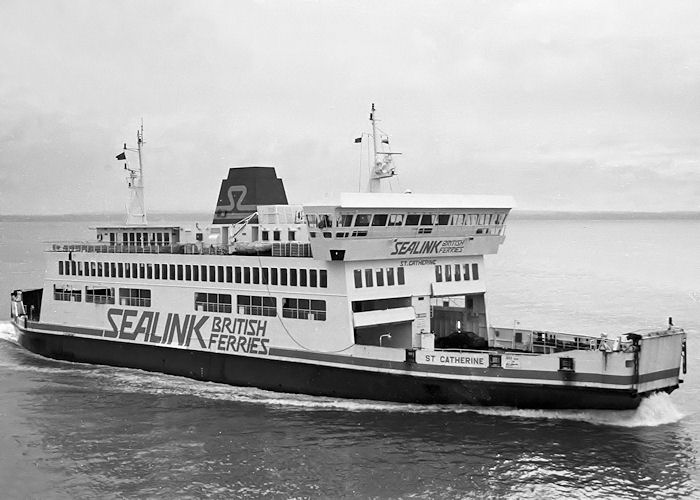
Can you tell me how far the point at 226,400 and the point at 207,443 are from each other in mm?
4094

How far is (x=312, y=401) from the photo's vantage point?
2633cm

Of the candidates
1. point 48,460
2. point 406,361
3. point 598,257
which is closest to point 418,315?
point 406,361

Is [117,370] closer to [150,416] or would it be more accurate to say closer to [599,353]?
[150,416]

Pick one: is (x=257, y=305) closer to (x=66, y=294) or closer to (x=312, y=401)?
(x=312, y=401)

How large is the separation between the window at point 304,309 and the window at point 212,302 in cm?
276

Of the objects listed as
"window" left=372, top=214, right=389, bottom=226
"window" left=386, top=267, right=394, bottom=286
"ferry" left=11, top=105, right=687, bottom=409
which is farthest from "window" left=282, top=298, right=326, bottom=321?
"window" left=372, top=214, right=389, bottom=226

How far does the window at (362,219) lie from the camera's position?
25562 millimetres

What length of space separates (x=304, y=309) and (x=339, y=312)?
154 centimetres

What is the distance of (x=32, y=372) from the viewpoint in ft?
106

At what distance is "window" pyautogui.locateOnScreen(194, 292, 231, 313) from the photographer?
2897 centimetres

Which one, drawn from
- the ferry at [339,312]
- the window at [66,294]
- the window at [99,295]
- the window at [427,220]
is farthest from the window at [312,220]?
the window at [66,294]

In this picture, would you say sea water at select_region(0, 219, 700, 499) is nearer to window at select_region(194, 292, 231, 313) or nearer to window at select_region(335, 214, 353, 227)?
window at select_region(194, 292, 231, 313)

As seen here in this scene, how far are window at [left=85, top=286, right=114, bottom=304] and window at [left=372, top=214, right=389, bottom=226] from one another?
1304 cm

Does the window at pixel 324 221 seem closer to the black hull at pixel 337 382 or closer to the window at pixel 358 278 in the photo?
the window at pixel 358 278
